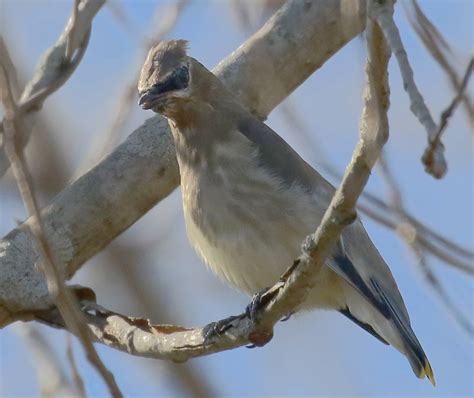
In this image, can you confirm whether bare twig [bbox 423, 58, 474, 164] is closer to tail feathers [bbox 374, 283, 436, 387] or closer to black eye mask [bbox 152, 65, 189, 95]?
tail feathers [bbox 374, 283, 436, 387]

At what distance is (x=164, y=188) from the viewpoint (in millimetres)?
4848

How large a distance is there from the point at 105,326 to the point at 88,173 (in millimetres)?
674

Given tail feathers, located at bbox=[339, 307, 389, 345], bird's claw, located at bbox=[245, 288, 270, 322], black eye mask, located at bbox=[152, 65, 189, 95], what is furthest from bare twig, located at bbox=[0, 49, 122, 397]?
tail feathers, located at bbox=[339, 307, 389, 345]

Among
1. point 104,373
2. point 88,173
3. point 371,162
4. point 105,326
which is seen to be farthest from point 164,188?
point 104,373

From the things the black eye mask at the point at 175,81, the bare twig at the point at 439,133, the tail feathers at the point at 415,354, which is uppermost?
the black eye mask at the point at 175,81

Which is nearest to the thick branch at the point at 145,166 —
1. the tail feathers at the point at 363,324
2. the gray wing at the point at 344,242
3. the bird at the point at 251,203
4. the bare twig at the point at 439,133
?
the bird at the point at 251,203

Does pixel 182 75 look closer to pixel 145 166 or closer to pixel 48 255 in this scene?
pixel 145 166

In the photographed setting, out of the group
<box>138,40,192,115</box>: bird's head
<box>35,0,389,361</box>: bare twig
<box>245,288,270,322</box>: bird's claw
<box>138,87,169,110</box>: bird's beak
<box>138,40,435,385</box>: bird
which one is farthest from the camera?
<box>138,40,192,115</box>: bird's head

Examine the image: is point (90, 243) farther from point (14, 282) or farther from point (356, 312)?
point (356, 312)

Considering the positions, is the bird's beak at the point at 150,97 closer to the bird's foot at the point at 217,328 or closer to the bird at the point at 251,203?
the bird at the point at 251,203

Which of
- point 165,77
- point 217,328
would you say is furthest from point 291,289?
point 165,77

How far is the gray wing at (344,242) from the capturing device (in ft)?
14.5

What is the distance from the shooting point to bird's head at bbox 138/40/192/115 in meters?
4.63

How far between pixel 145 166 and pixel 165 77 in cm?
38
